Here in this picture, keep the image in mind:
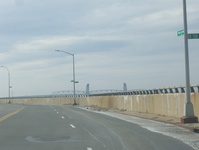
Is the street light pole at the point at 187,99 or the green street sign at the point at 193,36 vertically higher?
the green street sign at the point at 193,36

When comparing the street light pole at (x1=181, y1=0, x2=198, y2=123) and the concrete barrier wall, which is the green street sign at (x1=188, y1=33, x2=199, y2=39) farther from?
the concrete barrier wall

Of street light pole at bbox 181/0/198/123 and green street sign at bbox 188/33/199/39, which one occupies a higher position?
green street sign at bbox 188/33/199/39

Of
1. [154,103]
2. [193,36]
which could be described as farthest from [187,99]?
[154,103]

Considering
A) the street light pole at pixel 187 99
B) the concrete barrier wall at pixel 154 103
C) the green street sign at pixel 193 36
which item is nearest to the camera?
the street light pole at pixel 187 99

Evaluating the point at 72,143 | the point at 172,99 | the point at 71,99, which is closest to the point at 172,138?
the point at 72,143

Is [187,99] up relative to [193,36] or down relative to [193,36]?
down

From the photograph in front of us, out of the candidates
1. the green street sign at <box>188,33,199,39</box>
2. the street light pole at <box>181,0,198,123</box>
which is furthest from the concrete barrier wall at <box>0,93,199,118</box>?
the green street sign at <box>188,33,199,39</box>

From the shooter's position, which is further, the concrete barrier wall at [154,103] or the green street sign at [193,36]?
the concrete barrier wall at [154,103]

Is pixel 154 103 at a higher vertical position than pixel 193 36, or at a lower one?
lower

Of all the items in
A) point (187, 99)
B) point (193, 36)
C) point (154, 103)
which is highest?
point (193, 36)

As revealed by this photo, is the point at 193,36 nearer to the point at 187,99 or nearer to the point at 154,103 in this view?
the point at 187,99

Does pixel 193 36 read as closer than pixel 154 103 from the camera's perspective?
Yes

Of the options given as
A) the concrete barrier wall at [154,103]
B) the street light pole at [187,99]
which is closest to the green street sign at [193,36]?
the street light pole at [187,99]

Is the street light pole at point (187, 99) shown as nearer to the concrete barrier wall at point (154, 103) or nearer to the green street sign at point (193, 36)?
the green street sign at point (193, 36)
